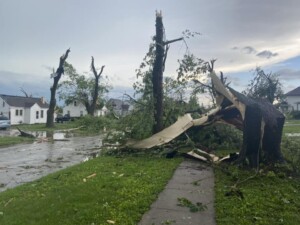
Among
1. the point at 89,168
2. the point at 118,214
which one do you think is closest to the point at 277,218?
the point at 118,214

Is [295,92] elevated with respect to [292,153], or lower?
elevated

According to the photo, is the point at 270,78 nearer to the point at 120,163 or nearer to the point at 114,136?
the point at 114,136

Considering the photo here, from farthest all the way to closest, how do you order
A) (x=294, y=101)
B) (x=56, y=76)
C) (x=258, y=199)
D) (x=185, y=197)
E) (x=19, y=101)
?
(x=294, y=101) → (x=19, y=101) → (x=56, y=76) → (x=185, y=197) → (x=258, y=199)

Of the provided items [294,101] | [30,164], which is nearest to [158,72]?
[30,164]

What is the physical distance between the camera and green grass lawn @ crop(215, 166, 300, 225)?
16.7ft

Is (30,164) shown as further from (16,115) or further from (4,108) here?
(16,115)

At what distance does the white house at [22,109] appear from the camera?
2002 inches

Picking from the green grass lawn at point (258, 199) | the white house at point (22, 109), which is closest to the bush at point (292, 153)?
the green grass lawn at point (258, 199)

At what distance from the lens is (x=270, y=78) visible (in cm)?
1723

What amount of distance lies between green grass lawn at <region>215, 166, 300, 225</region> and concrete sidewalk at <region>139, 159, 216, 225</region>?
18 cm

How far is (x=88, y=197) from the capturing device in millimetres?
6266

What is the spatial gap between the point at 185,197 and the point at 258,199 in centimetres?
127

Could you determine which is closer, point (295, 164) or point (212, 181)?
point (212, 181)

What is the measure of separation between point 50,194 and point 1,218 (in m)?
1.38
